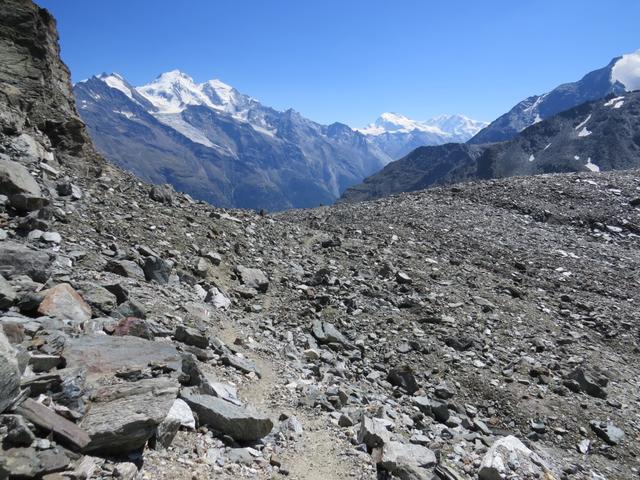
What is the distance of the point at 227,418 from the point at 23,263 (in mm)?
6310

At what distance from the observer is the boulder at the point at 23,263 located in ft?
32.2

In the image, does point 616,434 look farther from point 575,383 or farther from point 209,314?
point 209,314

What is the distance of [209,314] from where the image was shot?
13141 millimetres

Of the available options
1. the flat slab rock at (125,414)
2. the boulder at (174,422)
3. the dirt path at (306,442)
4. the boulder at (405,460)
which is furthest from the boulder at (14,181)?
the boulder at (405,460)

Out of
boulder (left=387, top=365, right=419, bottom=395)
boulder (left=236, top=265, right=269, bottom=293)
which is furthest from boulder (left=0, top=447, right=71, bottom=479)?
boulder (left=236, top=265, right=269, bottom=293)

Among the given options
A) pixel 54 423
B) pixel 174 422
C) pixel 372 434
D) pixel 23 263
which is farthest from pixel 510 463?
pixel 23 263

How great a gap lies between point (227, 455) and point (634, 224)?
108ft

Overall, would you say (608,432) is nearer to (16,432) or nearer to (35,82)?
(16,432)

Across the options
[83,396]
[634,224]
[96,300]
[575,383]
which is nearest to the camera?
[83,396]

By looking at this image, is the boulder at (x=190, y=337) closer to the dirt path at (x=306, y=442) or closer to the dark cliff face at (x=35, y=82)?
the dirt path at (x=306, y=442)

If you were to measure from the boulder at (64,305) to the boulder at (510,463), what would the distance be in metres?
9.15

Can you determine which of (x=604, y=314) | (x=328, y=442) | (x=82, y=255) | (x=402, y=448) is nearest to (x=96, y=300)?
(x=82, y=255)

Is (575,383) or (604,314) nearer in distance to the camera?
(575,383)

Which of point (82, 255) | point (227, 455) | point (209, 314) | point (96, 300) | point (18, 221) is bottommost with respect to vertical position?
point (227, 455)
